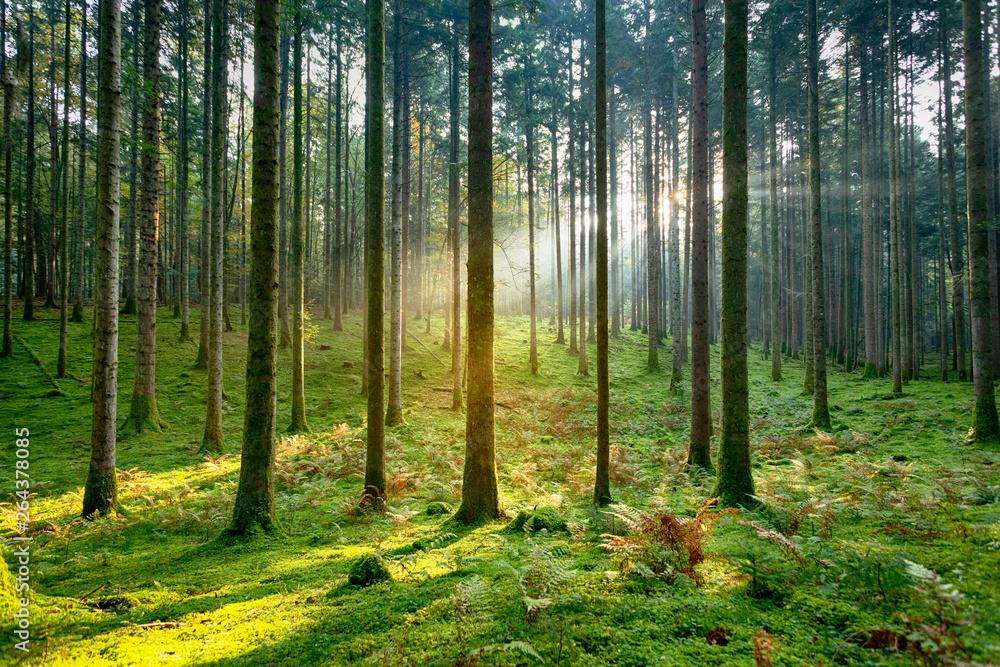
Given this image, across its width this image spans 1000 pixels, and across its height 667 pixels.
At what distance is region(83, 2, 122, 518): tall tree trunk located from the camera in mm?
6453

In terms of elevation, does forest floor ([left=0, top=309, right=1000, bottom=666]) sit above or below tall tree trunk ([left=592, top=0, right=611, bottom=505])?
below

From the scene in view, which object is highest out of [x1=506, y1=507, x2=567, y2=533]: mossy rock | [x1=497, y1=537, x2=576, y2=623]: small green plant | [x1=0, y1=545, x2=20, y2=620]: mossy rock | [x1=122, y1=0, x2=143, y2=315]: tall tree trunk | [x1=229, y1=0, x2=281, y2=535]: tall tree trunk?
[x1=122, y1=0, x2=143, y2=315]: tall tree trunk

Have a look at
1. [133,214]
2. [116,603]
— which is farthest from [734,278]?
[133,214]

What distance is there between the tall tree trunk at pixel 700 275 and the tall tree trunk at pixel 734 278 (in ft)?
→ 8.34

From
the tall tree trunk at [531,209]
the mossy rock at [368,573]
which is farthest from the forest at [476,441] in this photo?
the tall tree trunk at [531,209]

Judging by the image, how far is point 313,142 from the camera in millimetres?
28266

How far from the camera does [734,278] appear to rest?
6395 mm

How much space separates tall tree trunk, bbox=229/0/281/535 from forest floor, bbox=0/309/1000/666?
0.65 metres

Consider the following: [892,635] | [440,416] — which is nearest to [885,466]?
[892,635]

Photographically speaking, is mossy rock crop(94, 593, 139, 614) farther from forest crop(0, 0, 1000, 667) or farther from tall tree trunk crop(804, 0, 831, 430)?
tall tree trunk crop(804, 0, 831, 430)

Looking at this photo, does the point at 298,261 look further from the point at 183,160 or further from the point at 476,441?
the point at 476,441

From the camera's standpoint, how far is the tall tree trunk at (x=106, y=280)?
6453 mm

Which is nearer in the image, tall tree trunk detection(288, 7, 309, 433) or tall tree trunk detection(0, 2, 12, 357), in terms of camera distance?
tall tree trunk detection(288, 7, 309, 433)

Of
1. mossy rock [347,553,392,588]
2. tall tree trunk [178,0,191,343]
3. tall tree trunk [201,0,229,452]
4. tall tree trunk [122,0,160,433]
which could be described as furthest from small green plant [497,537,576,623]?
tall tree trunk [178,0,191,343]
